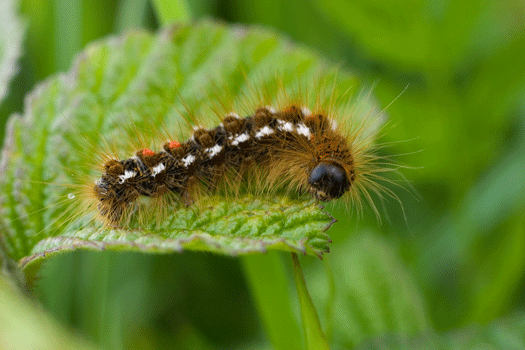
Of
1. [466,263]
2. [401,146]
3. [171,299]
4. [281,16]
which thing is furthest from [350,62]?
[171,299]

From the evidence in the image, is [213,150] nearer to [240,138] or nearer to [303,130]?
[240,138]

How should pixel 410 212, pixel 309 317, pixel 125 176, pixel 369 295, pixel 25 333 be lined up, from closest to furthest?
pixel 25 333, pixel 309 317, pixel 125 176, pixel 369 295, pixel 410 212

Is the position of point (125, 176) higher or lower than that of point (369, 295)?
higher

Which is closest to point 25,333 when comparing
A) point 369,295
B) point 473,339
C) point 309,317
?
point 309,317

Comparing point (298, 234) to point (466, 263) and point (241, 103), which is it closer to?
point (241, 103)

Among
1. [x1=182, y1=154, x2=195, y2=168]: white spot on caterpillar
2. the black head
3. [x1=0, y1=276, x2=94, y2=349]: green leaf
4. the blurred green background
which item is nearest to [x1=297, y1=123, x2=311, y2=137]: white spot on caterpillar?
the black head

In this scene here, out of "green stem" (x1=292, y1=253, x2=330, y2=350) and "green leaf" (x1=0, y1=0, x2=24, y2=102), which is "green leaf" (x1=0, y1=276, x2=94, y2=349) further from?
"green leaf" (x1=0, y1=0, x2=24, y2=102)

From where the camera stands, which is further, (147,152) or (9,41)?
(147,152)
